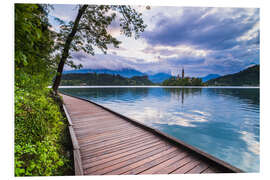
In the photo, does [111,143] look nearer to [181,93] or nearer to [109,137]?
[109,137]

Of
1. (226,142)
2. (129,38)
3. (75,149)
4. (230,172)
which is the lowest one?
(226,142)

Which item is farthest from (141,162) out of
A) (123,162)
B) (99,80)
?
(99,80)

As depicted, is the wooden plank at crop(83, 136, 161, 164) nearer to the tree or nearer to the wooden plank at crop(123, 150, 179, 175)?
the wooden plank at crop(123, 150, 179, 175)

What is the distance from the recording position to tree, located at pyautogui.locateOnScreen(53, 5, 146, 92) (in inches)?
200

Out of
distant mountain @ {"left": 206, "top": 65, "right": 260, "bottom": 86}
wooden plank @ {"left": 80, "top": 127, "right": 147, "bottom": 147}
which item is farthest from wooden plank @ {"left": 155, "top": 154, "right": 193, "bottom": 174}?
distant mountain @ {"left": 206, "top": 65, "right": 260, "bottom": 86}

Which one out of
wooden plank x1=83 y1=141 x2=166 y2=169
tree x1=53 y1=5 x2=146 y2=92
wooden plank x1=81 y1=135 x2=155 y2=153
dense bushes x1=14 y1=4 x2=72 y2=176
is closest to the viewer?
dense bushes x1=14 y1=4 x2=72 y2=176

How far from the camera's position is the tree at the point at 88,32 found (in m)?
5.07

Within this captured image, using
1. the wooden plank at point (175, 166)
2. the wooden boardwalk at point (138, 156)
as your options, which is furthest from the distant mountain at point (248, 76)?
the wooden plank at point (175, 166)

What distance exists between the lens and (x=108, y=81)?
62.7 metres

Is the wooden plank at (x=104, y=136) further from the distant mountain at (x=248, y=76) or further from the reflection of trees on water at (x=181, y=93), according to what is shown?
the reflection of trees on water at (x=181, y=93)

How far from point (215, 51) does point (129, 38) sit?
4.02 m
